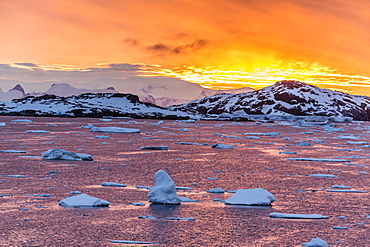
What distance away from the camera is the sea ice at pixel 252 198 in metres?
11.6

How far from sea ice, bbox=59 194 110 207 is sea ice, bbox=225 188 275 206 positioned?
3254 mm

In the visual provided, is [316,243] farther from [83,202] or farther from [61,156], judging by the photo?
[61,156]

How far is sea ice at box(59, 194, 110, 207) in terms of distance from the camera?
10.9m

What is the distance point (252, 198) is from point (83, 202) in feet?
14.6

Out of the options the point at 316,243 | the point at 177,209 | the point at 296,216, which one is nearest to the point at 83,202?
the point at 177,209

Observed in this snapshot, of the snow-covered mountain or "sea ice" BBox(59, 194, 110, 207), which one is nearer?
"sea ice" BBox(59, 194, 110, 207)

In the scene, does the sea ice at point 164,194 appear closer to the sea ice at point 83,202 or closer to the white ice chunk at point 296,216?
the sea ice at point 83,202

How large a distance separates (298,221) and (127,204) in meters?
4.25

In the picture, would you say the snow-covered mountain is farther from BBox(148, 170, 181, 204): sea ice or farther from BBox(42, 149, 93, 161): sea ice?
A: BBox(148, 170, 181, 204): sea ice

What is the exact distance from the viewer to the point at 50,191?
41.4ft

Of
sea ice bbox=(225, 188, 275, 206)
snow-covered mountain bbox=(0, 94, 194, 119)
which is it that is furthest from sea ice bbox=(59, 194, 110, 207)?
snow-covered mountain bbox=(0, 94, 194, 119)

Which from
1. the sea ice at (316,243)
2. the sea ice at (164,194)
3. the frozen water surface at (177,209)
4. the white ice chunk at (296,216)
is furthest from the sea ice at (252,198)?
the sea ice at (316,243)

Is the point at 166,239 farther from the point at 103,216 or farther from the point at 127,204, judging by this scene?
the point at 127,204

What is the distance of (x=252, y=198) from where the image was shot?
11891 millimetres
